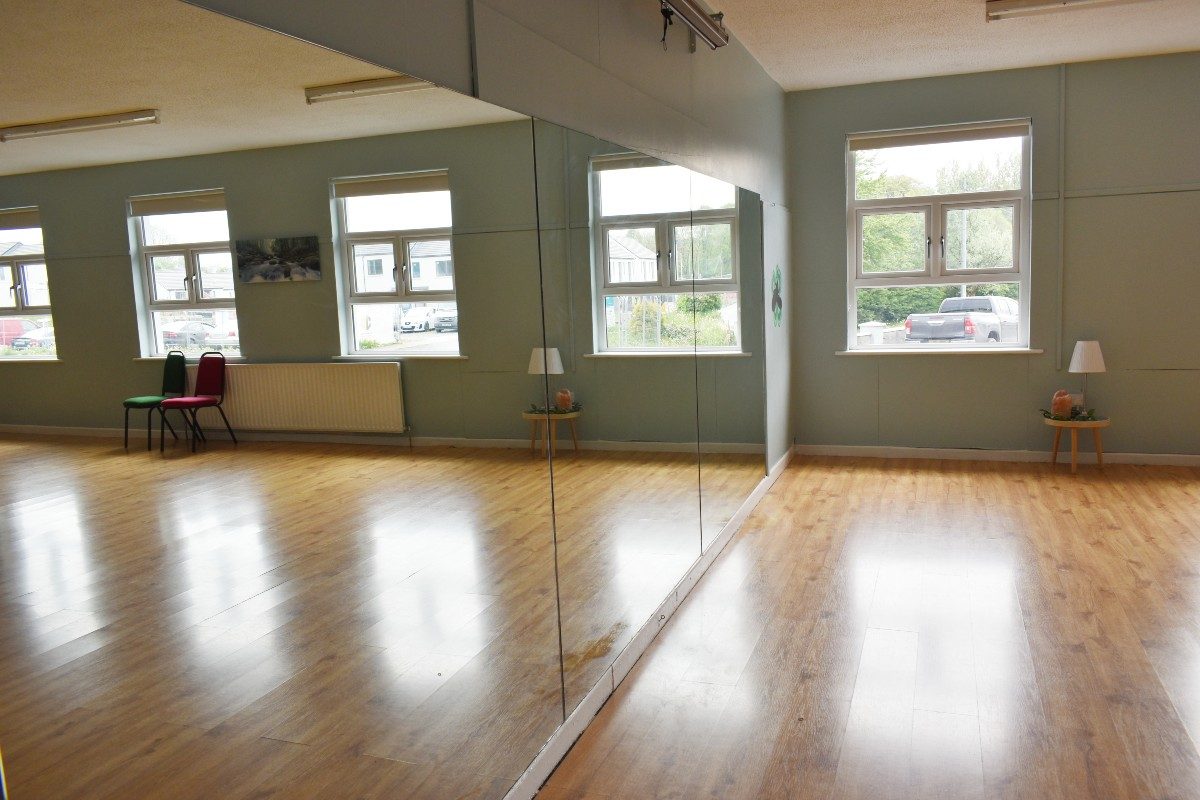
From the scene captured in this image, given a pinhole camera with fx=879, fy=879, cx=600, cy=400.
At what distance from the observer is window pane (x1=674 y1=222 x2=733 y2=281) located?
399 centimetres

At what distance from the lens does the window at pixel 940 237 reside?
6641mm

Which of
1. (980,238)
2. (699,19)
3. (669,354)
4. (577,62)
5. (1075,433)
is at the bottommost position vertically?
(1075,433)

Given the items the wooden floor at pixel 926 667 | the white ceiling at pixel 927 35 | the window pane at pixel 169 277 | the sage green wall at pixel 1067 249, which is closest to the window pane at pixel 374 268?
the window pane at pixel 169 277

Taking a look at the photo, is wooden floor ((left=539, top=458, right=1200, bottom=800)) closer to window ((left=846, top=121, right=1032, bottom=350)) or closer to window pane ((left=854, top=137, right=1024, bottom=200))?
window ((left=846, top=121, right=1032, bottom=350))

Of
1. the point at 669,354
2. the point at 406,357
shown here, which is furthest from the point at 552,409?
the point at 669,354

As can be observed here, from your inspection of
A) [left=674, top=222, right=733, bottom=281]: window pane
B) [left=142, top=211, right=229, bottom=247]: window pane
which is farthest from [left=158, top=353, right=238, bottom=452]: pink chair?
[left=674, top=222, right=733, bottom=281]: window pane

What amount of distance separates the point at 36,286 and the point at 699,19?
132 inches

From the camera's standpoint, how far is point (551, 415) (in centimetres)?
255

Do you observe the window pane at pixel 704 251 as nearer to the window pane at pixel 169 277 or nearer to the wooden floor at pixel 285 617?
the wooden floor at pixel 285 617

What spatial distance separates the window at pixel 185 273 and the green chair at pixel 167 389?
2 cm

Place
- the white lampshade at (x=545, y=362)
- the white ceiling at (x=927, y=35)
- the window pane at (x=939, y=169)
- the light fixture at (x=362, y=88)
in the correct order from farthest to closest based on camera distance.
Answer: the window pane at (x=939, y=169) → the white ceiling at (x=927, y=35) → the white lampshade at (x=545, y=362) → the light fixture at (x=362, y=88)

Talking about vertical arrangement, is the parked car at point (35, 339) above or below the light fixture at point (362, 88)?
below

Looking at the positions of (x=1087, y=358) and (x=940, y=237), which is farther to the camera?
(x=940, y=237)

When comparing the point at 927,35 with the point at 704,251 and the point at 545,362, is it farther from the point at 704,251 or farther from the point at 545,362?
the point at 545,362
